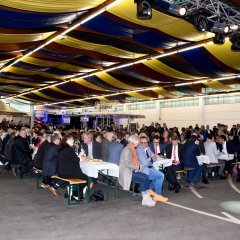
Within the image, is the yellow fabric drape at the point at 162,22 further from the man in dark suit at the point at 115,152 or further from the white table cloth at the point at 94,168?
the white table cloth at the point at 94,168

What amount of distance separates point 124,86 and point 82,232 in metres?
16.6

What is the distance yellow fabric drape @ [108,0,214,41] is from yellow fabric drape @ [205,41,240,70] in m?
0.79

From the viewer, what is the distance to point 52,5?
744 centimetres

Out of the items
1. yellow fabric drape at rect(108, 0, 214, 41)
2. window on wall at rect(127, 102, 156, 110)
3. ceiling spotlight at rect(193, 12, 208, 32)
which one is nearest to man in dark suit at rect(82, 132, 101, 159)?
yellow fabric drape at rect(108, 0, 214, 41)

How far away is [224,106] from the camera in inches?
925

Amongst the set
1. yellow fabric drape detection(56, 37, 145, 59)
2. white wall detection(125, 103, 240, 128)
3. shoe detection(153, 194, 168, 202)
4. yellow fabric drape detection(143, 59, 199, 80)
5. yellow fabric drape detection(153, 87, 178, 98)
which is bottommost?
shoe detection(153, 194, 168, 202)

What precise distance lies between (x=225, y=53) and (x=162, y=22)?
12.9ft

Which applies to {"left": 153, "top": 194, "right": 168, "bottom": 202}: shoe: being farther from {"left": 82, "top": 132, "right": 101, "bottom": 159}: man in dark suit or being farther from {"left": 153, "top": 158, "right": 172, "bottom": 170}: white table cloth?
{"left": 82, "top": 132, "right": 101, "bottom": 159}: man in dark suit

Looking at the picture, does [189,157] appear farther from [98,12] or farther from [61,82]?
[61,82]

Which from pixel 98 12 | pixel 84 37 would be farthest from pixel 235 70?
pixel 98 12

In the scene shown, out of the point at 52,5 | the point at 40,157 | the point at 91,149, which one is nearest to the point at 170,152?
the point at 91,149

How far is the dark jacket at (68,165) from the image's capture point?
20.3ft

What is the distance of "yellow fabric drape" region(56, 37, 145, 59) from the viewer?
1145 cm

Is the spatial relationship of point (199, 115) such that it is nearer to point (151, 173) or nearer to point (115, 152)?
point (115, 152)
